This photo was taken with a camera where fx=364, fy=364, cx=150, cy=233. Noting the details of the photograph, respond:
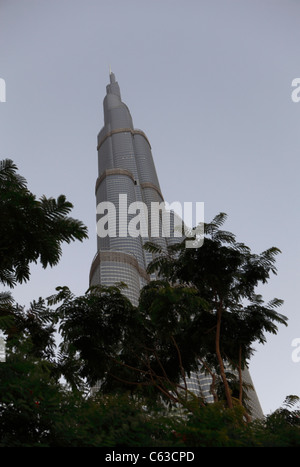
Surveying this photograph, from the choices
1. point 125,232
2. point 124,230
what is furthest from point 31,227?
point 124,230

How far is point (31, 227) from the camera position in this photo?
296 inches

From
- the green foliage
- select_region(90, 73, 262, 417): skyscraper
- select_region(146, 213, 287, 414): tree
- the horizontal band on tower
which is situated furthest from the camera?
the horizontal band on tower

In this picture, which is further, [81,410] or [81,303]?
[81,303]

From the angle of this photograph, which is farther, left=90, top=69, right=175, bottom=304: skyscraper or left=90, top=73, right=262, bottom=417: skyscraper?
left=90, top=69, right=175, bottom=304: skyscraper

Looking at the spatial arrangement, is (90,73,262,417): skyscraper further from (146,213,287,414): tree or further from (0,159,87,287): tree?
(0,159,87,287): tree

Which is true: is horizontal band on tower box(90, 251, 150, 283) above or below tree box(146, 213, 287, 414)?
above

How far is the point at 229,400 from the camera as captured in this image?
1028cm

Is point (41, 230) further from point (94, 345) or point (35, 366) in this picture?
point (94, 345)

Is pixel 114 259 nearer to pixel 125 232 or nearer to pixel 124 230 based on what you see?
pixel 125 232

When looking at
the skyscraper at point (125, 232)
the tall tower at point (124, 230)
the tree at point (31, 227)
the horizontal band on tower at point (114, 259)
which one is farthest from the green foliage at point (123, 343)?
the horizontal band on tower at point (114, 259)

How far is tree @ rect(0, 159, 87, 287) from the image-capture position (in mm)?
7320

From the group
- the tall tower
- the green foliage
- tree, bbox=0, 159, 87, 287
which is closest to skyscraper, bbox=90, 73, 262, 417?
the tall tower
